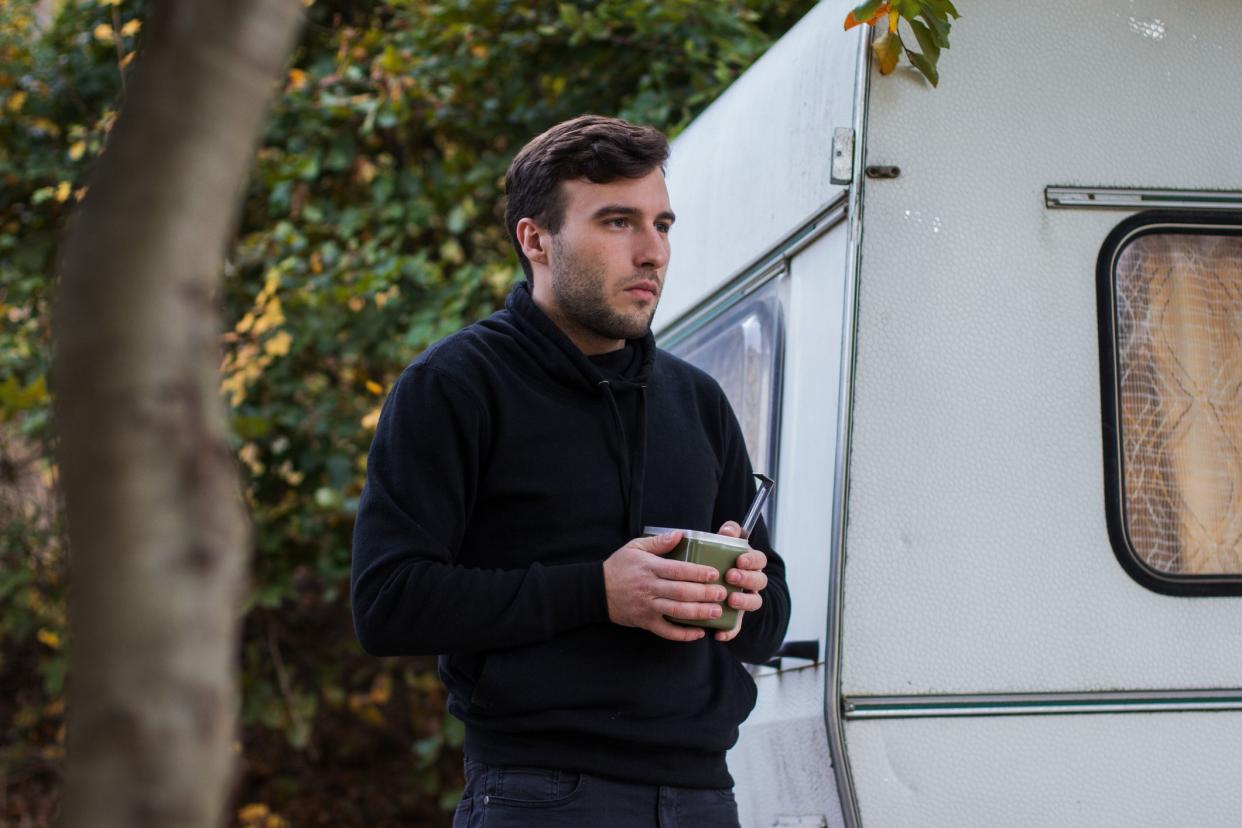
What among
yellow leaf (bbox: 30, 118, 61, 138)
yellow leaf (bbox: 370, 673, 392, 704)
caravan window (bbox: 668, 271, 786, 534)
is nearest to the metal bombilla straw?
caravan window (bbox: 668, 271, 786, 534)

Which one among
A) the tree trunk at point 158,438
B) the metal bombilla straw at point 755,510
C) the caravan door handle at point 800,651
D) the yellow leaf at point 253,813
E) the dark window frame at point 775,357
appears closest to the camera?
the tree trunk at point 158,438

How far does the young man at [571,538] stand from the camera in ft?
7.07

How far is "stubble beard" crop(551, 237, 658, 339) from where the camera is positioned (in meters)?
2.41

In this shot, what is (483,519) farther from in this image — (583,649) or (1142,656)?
(1142,656)

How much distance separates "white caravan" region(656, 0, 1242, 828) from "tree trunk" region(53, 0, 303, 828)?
175 cm

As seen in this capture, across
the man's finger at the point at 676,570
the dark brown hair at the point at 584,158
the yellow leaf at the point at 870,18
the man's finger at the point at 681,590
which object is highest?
the yellow leaf at the point at 870,18

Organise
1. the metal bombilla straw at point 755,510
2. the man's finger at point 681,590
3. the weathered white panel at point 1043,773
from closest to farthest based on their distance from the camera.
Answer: the man's finger at point 681,590
the metal bombilla straw at point 755,510
the weathered white panel at point 1043,773

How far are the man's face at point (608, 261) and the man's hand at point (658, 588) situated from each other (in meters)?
0.40

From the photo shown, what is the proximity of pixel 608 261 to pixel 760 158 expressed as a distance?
3.10ft

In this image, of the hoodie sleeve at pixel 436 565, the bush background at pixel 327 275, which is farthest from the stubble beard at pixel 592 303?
the bush background at pixel 327 275

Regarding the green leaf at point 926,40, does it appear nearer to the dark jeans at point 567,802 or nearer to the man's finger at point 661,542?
the man's finger at point 661,542

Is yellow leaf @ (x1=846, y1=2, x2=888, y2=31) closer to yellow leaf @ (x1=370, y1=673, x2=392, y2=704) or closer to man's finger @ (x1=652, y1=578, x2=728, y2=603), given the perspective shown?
man's finger @ (x1=652, y1=578, x2=728, y2=603)

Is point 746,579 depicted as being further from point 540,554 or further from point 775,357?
point 775,357

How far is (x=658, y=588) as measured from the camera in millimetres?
2115
